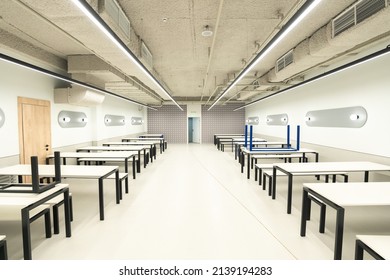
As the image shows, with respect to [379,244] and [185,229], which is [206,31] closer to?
[185,229]

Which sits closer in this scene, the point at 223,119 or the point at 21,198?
the point at 21,198

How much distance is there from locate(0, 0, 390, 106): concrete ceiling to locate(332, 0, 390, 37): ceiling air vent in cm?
8

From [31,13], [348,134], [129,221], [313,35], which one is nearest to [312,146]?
[348,134]

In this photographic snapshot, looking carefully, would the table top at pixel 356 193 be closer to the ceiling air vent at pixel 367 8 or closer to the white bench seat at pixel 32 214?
the ceiling air vent at pixel 367 8

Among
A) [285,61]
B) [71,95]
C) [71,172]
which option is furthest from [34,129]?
[285,61]

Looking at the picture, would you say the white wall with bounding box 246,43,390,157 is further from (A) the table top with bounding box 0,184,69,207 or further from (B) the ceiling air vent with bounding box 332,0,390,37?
(A) the table top with bounding box 0,184,69,207

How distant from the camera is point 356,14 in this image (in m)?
2.86

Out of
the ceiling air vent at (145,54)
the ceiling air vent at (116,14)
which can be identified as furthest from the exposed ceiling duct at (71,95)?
the ceiling air vent at (116,14)

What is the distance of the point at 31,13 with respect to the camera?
3.27 metres

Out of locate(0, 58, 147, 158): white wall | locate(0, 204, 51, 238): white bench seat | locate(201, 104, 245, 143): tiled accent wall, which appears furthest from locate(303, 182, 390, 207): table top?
locate(201, 104, 245, 143): tiled accent wall

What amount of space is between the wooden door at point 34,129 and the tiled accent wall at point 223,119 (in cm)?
1101

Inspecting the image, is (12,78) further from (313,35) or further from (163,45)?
(313,35)

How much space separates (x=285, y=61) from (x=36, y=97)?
226 inches

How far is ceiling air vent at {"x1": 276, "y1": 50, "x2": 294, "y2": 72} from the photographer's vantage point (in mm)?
4906
